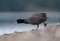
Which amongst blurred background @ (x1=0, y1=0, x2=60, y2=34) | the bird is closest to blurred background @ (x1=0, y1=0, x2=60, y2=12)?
blurred background @ (x1=0, y1=0, x2=60, y2=34)

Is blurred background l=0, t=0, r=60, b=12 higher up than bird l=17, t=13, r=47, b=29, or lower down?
higher up

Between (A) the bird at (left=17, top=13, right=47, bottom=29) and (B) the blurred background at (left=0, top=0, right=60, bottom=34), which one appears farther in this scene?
(B) the blurred background at (left=0, top=0, right=60, bottom=34)

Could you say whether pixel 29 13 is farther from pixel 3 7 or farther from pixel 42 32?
pixel 42 32

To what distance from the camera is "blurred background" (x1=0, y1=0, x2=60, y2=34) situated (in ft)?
5.16

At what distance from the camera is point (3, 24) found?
1561mm

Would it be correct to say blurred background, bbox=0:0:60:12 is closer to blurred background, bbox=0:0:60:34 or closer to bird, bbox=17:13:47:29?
blurred background, bbox=0:0:60:34

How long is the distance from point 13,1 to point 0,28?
0.30 meters

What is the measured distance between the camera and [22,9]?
161cm

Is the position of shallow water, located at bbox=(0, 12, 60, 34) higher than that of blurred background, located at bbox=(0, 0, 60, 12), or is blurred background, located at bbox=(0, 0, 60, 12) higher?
blurred background, located at bbox=(0, 0, 60, 12)

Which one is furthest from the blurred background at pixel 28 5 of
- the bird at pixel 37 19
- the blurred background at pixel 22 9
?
the bird at pixel 37 19

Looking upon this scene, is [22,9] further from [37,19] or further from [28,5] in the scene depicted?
[37,19]

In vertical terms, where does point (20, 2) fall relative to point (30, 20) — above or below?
above

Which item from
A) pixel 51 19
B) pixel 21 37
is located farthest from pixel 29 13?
pixel 21 37

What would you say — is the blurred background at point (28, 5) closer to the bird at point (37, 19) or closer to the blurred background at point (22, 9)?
the blurred background at point (22, 9)
